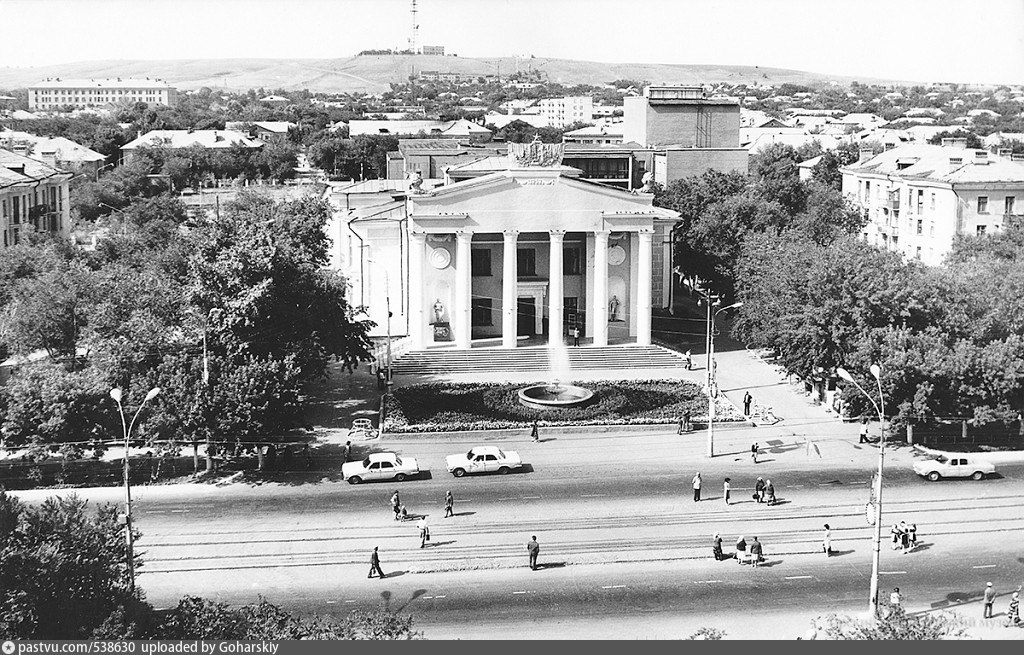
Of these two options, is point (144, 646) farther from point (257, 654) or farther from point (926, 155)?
point (926, 155)

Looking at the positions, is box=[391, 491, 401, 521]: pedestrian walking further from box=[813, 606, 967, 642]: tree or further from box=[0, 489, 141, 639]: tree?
box=[813, 606, 967, 642]: tree

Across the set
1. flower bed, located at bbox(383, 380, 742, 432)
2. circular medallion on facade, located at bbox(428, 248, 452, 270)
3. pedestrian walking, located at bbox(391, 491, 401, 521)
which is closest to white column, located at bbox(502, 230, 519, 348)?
circular medallion on facade, located at bbox(428, 248, 452, 270)

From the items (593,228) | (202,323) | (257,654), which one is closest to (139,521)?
(202,323)

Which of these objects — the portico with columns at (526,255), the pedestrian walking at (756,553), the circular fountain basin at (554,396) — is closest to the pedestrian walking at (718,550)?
the pedestrian walking at (756,553)

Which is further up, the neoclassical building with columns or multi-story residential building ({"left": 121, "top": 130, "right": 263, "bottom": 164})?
multi-story residential building ({"left": 121, "top": 130, "right": 263, "bottom": 164})

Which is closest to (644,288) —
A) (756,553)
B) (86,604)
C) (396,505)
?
(396,505)

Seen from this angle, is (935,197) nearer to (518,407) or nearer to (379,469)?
(518,407)

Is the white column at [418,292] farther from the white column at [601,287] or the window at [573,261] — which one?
the white column at [601,287]
